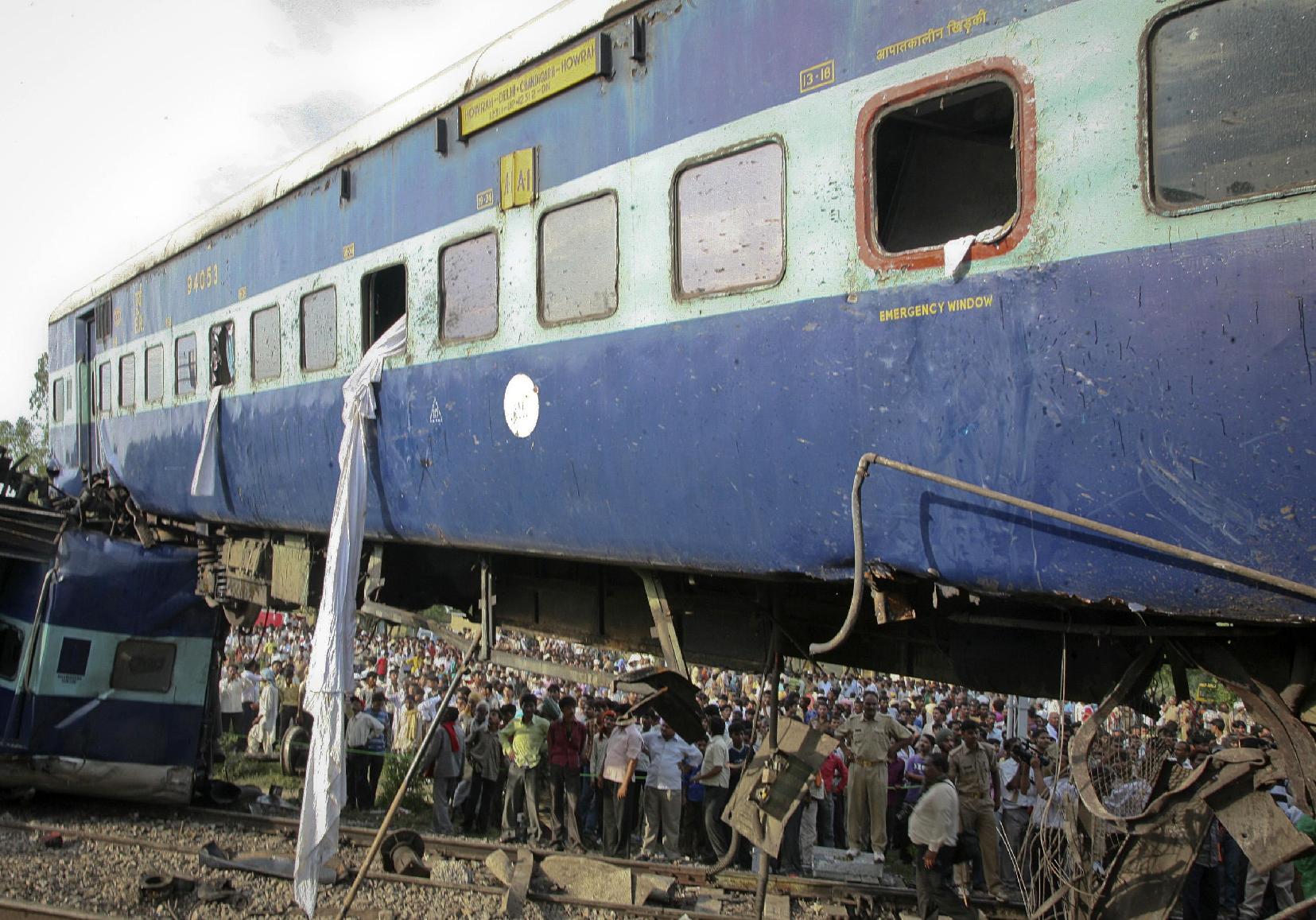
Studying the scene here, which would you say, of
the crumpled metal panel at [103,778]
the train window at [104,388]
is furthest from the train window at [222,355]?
the train window at [104,388]

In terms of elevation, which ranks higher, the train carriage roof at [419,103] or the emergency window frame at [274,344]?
the train carriage roof at [419,103]

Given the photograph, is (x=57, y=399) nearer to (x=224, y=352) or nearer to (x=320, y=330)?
(x=224, y=352)

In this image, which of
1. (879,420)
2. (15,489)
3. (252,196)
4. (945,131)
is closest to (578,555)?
(879,420)

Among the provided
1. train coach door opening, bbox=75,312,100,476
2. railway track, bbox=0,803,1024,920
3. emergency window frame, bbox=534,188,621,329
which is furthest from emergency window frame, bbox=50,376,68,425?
emergency window frame, bbox=534,188,621,329

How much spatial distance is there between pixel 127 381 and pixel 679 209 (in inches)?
345

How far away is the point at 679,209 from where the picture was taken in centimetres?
464

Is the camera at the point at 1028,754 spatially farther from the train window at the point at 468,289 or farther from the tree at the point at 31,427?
the tree at the point at 31,427

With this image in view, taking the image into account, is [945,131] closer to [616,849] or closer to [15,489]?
[616,849]

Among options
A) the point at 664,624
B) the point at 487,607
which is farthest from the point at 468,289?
the point at 664,624

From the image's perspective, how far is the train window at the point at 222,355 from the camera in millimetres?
8789

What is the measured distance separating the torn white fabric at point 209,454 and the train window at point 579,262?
14.9 ft

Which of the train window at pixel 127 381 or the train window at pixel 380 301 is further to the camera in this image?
the train window at pixel 127 381

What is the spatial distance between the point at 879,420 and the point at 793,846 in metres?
6.95

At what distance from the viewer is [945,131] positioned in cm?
419
